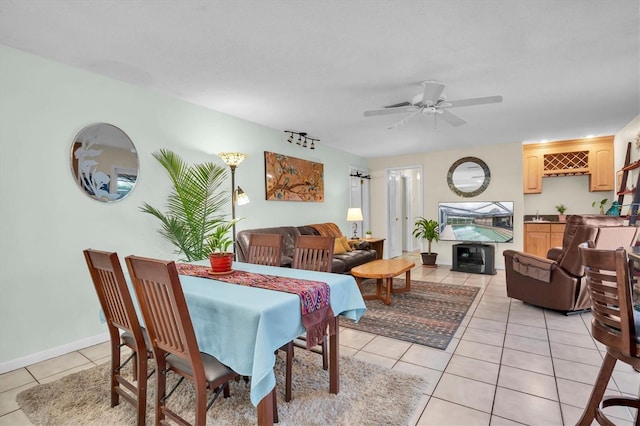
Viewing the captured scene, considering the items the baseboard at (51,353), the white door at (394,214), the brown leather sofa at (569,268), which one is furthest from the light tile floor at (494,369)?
the white door at (394,214)

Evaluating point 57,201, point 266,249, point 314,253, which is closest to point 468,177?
point 314,253

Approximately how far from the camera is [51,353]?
257cm

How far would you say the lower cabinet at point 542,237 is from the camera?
18.7 feet

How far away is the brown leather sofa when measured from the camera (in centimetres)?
296

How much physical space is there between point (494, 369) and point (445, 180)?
4868mm

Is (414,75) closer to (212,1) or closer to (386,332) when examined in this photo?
(212,1)

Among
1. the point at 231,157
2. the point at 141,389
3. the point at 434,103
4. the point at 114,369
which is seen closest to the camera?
the point at 141,389

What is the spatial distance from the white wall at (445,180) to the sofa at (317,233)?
1937mm

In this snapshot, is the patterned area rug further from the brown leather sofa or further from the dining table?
the dining table

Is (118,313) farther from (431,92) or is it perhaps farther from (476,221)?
(476,221)

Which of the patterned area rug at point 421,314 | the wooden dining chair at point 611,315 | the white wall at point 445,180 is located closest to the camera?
the wooden dining chair at point 611,315

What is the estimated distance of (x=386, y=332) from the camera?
3016 mm

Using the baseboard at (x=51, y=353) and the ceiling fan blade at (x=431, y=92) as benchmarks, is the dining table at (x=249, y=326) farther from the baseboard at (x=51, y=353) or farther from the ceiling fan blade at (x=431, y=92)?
the ceiling fan blade at (x=431, y=92)

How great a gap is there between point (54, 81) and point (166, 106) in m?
0.95
